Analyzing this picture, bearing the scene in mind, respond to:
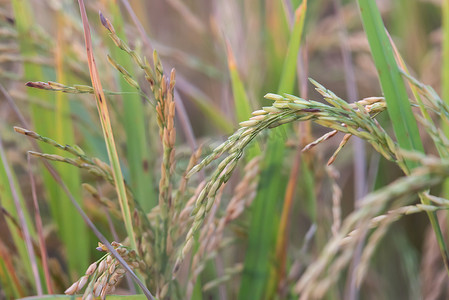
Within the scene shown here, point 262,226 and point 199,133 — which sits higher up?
point 199,133

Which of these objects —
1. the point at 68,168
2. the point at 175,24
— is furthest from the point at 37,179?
the point at 175,24

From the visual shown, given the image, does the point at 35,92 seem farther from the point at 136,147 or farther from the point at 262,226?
the point at 262,226

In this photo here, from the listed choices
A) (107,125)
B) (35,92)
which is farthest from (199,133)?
(107,125)

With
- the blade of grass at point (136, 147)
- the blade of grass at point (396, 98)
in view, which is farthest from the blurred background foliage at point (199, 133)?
the blade of grass at point (396, 98)

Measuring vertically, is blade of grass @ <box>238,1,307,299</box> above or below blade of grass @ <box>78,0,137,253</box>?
below

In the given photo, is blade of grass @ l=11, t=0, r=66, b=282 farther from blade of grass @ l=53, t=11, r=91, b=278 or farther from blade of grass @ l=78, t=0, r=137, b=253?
blade of grass @ l=78, t=0, r=137, b=253

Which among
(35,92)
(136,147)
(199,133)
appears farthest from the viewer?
(199,133)

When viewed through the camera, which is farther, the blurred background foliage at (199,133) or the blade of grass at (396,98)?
the blurred background foliage at (199,133)

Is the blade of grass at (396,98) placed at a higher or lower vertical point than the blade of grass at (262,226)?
higher

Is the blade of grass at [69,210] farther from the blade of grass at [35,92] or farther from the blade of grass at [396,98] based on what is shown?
the blade of grass at [396,98]

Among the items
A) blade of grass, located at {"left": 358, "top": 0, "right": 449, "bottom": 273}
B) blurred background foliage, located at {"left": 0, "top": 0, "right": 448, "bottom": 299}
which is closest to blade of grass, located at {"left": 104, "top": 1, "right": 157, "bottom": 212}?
blurred background foliage, located at {"left": 0, "top": 0, "right": 448, "bottom": 299}
